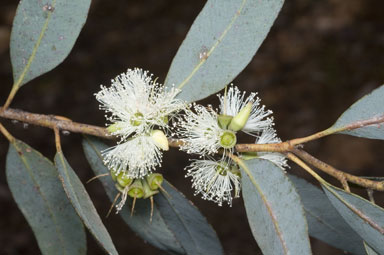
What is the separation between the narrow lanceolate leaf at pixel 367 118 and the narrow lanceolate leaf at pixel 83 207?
660mm

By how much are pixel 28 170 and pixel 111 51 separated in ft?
9.09

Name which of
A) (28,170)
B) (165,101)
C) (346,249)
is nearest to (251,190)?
(165,101)

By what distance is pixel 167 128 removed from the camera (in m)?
1.48

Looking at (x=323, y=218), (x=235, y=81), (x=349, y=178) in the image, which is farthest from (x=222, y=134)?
(x=235, y=81)

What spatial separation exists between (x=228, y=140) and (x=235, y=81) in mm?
2931

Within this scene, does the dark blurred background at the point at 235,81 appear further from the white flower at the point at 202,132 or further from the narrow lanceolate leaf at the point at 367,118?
the narrow lanceolate leaf at the point at 367,118

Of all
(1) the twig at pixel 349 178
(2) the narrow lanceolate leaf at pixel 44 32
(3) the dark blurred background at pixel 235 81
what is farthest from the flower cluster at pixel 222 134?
(3) the dark blurred background at pixel 235 81

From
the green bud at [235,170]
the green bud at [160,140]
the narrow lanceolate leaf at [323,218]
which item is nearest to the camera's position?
the green bud at [160,140]

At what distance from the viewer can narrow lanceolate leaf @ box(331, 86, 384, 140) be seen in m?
1.26

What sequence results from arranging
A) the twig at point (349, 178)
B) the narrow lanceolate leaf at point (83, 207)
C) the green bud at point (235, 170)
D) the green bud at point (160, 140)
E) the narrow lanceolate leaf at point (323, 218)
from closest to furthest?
the narrow lanceolate leaf at point (83, 207) → the twig at point (349, 178) → the green bud at point (160, 140) → the green bud at point (235, 170) → the narrow lanceolate leaf at point (323, 218)

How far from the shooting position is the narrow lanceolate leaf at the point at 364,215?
1.21 m

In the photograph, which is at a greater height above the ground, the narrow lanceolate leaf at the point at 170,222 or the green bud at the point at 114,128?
the green bud at the point at 114,128

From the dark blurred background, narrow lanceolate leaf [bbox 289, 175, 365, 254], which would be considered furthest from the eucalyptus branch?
the dark blurred background

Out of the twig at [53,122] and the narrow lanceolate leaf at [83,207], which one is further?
the twig at [53,122]
